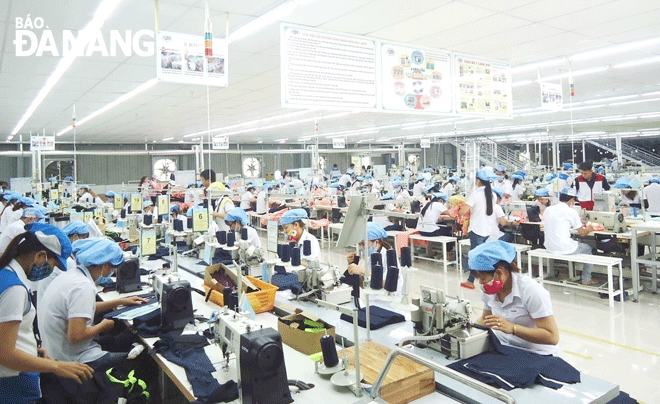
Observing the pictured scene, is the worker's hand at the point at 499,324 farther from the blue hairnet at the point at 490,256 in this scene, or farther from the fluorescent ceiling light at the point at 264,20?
the fluorescent ceiling light at the point at 264,20

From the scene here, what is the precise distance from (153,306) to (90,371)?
800 mm

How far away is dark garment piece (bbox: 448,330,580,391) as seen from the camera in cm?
183

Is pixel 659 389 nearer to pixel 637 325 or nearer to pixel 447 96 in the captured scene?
pixel 637 325

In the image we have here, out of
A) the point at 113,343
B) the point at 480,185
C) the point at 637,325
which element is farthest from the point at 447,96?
the point at 113,343

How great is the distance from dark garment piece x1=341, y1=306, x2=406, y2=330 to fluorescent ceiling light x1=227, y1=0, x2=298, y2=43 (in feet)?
9.23

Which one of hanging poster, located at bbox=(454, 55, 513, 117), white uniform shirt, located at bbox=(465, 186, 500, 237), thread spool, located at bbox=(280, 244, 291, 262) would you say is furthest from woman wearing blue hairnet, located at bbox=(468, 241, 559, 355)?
white uniform shirt, located at bbox=(465, 186, 500, 237)

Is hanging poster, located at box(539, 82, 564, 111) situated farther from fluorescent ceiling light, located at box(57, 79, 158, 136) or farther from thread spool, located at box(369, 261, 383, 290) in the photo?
A: fluorescent ceiling light, located at box(57, 79, 158, 136)

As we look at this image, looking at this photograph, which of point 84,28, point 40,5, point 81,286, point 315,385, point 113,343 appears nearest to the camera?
point 315,385

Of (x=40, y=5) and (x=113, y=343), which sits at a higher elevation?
(x=40, y=5)

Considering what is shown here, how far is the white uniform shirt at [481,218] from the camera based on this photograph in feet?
18.7

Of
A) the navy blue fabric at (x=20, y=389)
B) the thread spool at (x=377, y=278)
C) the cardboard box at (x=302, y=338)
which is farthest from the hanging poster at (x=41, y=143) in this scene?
the thread spool at (x=377, y=278)

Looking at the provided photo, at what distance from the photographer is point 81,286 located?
2455 millimetres

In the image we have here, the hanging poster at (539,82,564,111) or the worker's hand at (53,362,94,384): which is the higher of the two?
the hanging poster at (539,82,564,111)

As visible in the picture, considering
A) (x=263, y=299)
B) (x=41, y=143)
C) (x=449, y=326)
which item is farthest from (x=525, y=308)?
(x=41, y=143)
